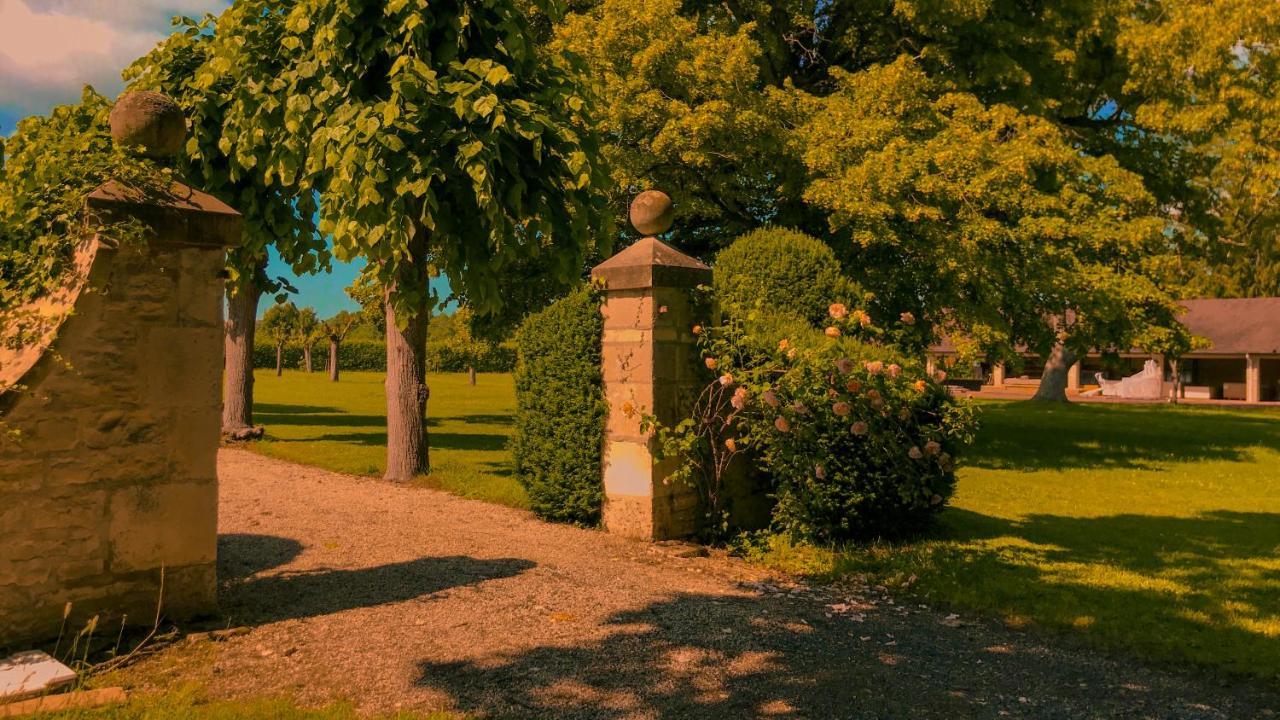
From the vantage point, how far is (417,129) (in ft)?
19.6

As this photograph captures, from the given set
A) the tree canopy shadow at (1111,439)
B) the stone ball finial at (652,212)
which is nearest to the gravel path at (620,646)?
the stone ball finial at (652,212)

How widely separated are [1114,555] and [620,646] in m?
5.43

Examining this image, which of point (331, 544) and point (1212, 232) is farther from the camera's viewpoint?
point (1212, 232)

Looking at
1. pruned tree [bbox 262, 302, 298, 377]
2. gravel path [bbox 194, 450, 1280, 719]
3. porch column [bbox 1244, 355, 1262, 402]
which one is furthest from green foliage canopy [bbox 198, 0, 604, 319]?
pruned tree [bbox 262, 302, 298, 377]

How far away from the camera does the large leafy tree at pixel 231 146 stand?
7.19 m

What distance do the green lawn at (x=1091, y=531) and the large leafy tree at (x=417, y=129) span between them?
3.52 meters

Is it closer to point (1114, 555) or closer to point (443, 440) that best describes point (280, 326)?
point (443, 440)

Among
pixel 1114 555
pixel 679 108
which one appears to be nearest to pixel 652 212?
pixel 1114 555

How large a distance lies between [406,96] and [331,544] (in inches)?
150

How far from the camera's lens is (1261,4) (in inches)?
637

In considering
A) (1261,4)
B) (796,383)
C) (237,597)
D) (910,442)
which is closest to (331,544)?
(237,597)

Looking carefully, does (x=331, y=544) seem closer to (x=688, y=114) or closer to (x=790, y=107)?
(x=688, y=114)

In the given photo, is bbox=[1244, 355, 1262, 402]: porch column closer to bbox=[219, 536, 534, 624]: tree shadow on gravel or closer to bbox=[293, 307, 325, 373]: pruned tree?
bbox=[219, 536, 534, 624]: tree shadow on gravel

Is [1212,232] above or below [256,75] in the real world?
above
